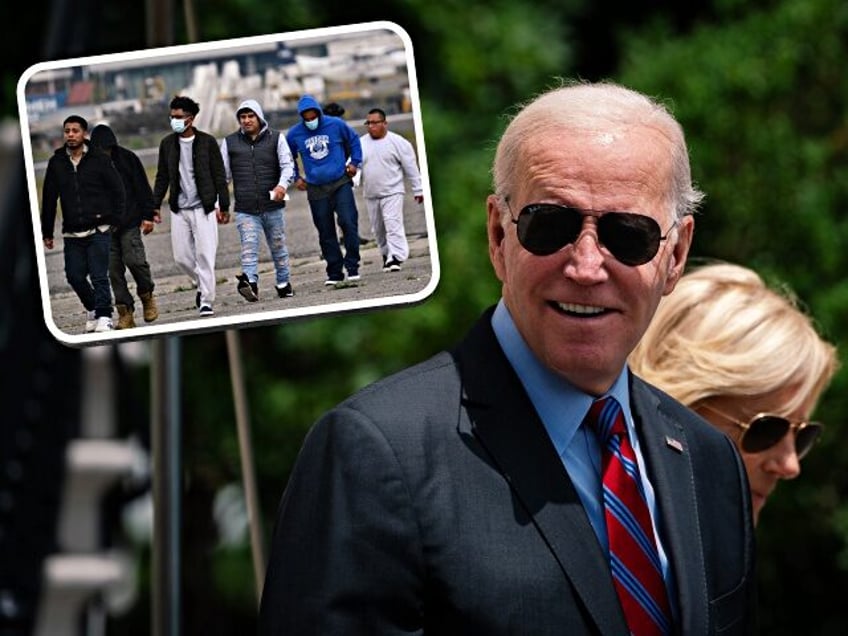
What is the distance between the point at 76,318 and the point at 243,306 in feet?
0.63

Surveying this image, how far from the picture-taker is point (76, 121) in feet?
7.53

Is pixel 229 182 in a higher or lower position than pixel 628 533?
higher

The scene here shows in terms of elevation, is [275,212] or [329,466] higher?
[275,212]

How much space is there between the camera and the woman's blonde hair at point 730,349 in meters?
3.31

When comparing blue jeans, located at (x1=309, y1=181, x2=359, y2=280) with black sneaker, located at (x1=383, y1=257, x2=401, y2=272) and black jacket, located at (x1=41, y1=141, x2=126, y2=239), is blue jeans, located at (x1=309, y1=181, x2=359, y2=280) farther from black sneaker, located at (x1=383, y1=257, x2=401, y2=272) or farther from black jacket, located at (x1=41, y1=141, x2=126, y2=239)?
black jacket, located at (x1=41, y1=141, x2=126, y2=239)

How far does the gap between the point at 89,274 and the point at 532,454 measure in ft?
1.89

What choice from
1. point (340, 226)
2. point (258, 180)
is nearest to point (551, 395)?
point (340, 226)

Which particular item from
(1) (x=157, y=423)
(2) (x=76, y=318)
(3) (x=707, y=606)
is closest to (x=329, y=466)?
(2) (x=76, y=318)

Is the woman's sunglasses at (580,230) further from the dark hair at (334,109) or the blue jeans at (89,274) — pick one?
the blue jeans at (89,274)

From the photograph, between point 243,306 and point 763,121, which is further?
point 763,121

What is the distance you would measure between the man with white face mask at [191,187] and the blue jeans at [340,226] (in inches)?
4.4

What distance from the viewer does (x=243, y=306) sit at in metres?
2.25

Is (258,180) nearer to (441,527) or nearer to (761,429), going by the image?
(441,527)

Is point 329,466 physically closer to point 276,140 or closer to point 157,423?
point 276,140
